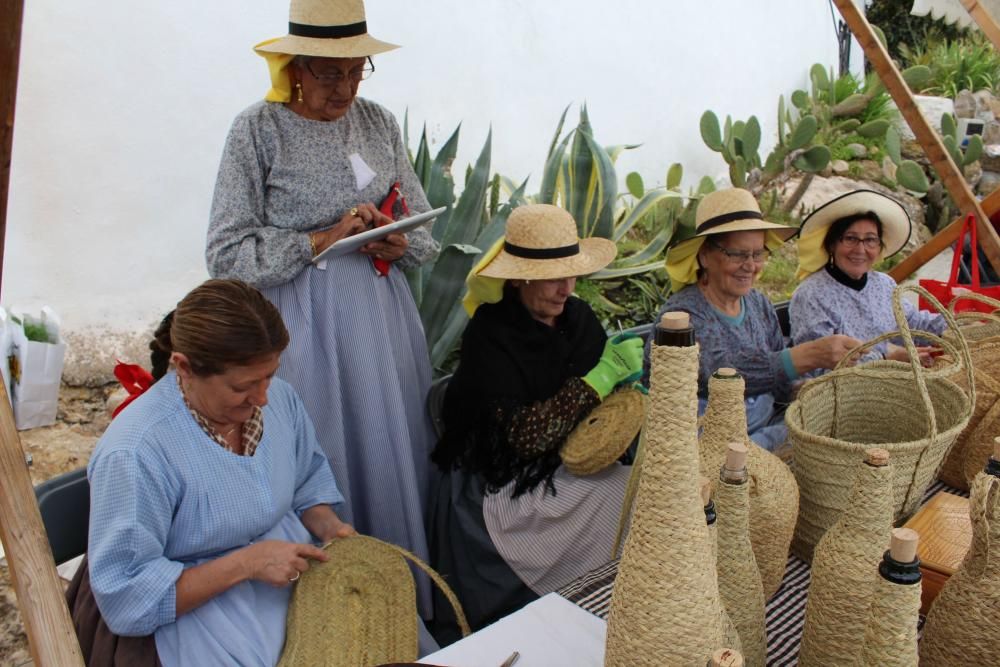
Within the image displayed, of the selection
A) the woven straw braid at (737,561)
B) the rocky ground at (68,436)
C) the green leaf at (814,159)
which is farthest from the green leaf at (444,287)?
the green leaf at (814,159)

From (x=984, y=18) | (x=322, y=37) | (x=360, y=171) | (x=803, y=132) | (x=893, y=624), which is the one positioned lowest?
(x=893, y=624)

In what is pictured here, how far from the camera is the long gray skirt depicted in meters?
2.32

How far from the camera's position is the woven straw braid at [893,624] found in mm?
854

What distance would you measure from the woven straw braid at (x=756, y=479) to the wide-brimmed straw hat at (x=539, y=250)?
103cm

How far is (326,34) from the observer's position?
2.13m

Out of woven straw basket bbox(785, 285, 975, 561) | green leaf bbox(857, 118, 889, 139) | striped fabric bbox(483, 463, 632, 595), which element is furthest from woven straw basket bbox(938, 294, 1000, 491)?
green leaf bbox(857, 118, 889, 139)

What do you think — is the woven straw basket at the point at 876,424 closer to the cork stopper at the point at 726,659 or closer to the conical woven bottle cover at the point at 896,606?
the conical woven bottle cover at the point at 896,606

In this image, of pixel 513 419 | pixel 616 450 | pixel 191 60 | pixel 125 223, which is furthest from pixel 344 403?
pixel 191 60

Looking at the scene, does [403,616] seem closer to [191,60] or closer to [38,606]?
[38,606]

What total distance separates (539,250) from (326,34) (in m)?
0.79

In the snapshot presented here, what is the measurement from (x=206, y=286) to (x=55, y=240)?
2.46 m

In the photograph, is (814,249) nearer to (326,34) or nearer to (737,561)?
(326,34)

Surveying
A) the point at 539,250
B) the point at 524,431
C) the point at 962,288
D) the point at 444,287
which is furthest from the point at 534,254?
the point at 962,288

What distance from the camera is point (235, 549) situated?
166cm
